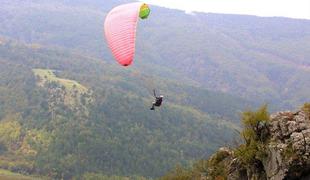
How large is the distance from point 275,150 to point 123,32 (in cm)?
1028

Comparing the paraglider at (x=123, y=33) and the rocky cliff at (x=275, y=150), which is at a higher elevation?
the paraglider at (x=123, y=33)

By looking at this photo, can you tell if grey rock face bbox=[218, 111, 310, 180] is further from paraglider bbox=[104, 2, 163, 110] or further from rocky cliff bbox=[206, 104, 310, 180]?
paraglider bbox=[104, 2, 163, 110]

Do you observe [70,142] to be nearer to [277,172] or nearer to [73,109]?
[73,109]

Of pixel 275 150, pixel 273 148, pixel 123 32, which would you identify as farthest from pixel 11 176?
pixel 275 150

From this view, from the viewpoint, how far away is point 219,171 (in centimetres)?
3338

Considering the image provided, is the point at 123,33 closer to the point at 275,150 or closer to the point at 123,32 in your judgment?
the point at 123,32

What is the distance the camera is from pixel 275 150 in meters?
25.9

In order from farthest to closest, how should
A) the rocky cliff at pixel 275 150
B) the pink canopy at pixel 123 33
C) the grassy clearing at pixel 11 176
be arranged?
the grassy clearing at pixel 11 176 → the pink canopy at pixel 123 33 → the rocky cliff at pixel 275 150

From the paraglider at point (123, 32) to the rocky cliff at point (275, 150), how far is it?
302 inches

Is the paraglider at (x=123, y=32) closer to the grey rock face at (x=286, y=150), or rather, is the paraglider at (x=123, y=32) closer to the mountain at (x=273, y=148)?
the mountain at (x=273, y=148)

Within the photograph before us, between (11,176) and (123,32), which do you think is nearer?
(123,32)

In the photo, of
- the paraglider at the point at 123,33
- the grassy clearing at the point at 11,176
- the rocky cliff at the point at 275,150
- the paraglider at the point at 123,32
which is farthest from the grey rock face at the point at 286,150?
the grassy clearing at the point at 11,176

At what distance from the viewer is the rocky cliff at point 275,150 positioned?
24.7 metres

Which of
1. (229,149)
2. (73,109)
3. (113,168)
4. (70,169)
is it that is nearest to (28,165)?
(70,169)
